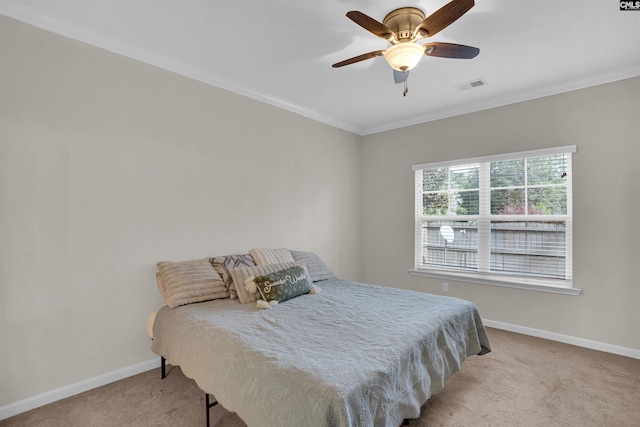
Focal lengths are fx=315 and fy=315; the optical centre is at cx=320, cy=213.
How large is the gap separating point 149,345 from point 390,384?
85.7 inches

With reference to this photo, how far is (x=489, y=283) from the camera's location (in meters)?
3.70

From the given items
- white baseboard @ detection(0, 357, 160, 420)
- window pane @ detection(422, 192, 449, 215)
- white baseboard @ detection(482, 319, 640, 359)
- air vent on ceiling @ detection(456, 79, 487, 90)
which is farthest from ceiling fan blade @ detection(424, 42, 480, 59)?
white baseboard @ detection(0, 357, 160, 420)

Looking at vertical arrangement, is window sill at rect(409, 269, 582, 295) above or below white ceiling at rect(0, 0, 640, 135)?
below

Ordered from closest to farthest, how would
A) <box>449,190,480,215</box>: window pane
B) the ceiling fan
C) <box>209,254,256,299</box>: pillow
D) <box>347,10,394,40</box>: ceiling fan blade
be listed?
<box>347,10,394,40</box>: ceiling fan blade
the ceiling fan
<box>209,254,256,299</box>: pillow
<box>449,190,480,215</box>: window pane

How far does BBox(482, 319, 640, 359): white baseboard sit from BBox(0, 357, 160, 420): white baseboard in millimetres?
3615

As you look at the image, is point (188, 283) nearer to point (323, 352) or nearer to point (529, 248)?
point (323, 352)

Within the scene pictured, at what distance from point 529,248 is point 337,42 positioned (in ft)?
9.76

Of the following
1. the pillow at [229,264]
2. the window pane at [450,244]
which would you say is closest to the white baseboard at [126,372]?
the window pane at [450,244]

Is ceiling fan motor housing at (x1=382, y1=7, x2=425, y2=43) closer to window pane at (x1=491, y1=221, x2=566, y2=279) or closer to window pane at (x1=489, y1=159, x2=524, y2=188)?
window pane at (x1=489, y1=159, x2=524, y2=188)

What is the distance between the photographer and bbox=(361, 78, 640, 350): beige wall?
2920mm

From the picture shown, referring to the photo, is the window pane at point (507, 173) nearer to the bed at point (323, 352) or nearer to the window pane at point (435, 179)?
the window pane at point (435, 179)

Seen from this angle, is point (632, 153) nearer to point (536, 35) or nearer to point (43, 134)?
point (536, 35)

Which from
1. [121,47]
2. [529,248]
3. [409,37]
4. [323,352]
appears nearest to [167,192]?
[121,47]

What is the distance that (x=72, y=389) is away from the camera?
2299 millimetres
